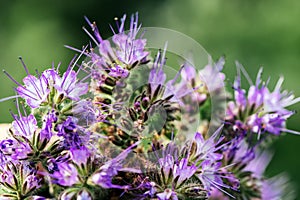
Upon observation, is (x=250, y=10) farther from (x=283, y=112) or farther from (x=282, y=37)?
(x=283, y=112)

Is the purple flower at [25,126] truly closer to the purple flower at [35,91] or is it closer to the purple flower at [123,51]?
the purple flower at [35,91]

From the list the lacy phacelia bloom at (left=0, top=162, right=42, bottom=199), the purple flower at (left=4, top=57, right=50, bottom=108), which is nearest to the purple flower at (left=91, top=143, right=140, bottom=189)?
the lacy phacelia bloom at (left=0, top=162, right=42, bottom=199)

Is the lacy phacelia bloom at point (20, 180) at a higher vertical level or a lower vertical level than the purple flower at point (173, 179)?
lower

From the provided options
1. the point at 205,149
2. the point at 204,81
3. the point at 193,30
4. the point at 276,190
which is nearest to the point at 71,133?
the point at 205,149

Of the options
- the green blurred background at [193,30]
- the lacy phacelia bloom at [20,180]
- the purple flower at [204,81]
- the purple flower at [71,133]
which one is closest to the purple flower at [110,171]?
the purple flower at [71,133]

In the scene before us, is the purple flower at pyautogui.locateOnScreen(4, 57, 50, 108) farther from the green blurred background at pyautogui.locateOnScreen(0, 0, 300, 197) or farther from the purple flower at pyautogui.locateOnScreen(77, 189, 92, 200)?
the green blurred background at pyautogui.locateOnScreen(0, 0, 300, 197)

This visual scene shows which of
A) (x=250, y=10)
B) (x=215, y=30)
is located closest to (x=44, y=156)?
(x=215, y=30)
